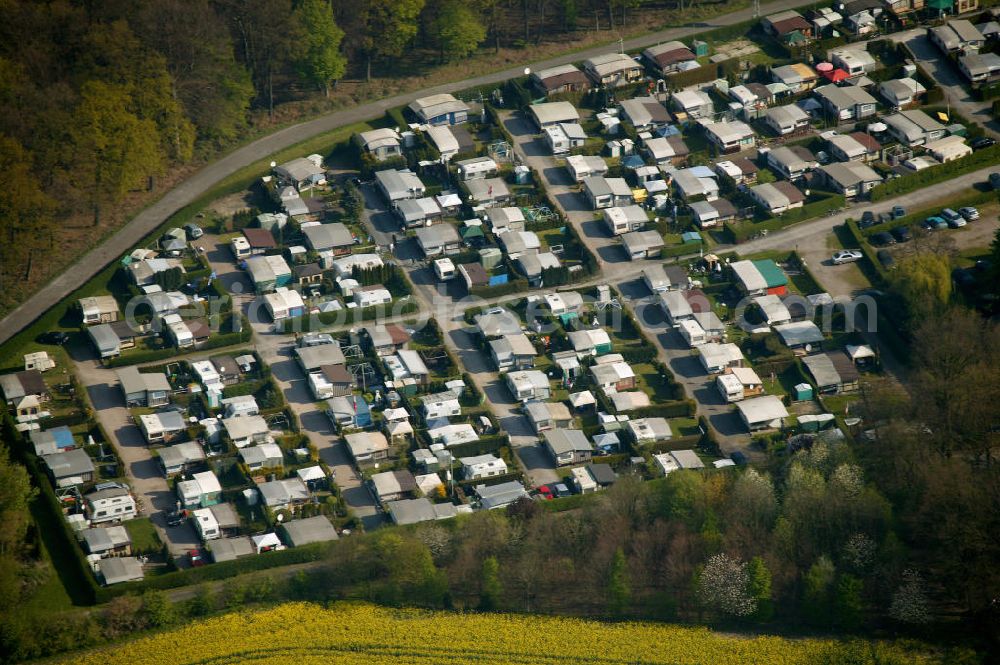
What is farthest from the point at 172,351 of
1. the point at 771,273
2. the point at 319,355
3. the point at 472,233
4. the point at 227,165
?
the point at 771,273

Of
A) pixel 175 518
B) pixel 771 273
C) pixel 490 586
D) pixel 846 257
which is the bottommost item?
pixel 490 586

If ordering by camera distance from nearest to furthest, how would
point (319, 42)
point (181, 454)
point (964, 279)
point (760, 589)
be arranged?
point (760, 589) → point (181, 454) → point (964, 279) → point (319, 42)

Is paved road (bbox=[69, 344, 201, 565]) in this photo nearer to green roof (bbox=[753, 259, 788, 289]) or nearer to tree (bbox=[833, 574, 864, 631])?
tree (bbox=[833, 574, 864, 631])

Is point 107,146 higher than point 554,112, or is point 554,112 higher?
point 107,146

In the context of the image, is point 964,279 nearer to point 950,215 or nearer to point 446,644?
point 950,215

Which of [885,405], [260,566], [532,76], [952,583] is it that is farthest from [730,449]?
[532,76]

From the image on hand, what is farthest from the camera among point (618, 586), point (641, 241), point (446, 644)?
point (641, 241)

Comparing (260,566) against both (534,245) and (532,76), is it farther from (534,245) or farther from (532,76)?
(532,76)
